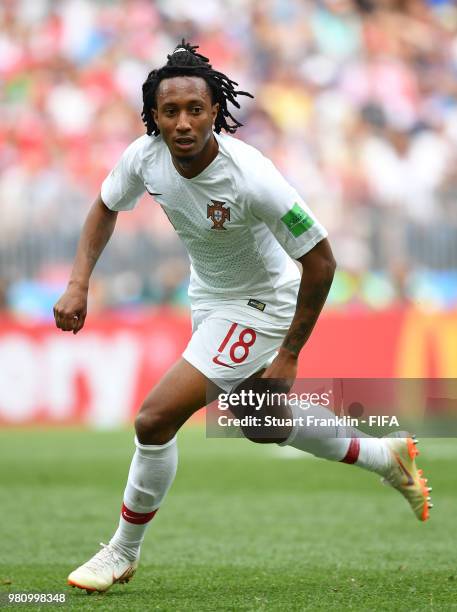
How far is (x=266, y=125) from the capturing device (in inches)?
662

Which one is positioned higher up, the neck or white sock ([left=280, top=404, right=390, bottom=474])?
the neck

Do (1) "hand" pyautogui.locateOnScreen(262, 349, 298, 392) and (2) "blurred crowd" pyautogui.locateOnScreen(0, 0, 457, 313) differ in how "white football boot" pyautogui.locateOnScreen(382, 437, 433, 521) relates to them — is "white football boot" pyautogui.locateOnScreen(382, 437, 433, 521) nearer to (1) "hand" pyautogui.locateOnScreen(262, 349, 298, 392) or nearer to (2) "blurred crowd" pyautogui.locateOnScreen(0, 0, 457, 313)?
(1) "hand" pyautogui.locateOnScreen(262, 349, 298, 392)

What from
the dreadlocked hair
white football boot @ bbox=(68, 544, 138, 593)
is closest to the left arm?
the dreadlocked hair

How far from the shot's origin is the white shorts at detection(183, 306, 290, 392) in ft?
17.2

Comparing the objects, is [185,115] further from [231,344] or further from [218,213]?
[231,344]

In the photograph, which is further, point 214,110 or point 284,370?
point 214,110

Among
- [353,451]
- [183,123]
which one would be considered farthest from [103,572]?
[183,123]

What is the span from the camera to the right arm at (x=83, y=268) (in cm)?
505

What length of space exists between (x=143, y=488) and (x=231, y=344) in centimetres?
77

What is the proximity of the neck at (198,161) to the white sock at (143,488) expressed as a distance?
120 centimetres

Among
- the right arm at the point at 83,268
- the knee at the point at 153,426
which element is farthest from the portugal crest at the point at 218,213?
the knee at the point at 153,426

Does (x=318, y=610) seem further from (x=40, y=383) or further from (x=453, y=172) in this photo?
(x=453, y=172)

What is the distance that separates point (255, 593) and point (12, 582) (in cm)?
116

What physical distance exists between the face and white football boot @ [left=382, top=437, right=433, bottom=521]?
1900mm
